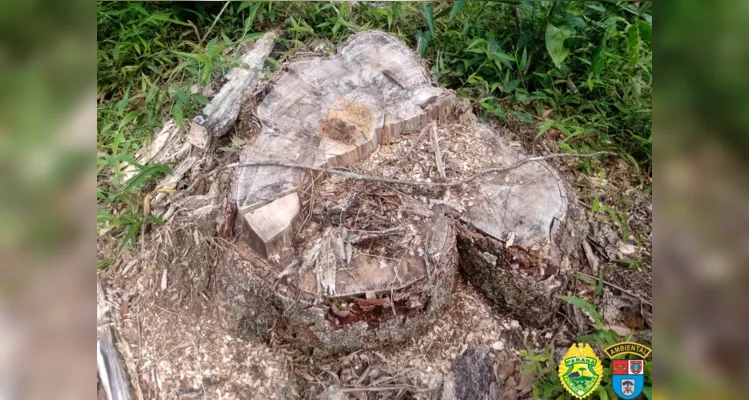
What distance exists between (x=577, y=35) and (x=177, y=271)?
3.66 feet

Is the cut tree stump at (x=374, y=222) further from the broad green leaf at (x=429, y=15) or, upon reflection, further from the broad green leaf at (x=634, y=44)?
the broad green leaf at (x=634, y=44)

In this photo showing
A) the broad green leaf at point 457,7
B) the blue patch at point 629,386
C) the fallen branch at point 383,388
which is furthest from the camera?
the broad green leaf at point 457,7

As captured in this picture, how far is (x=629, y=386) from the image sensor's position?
939mm

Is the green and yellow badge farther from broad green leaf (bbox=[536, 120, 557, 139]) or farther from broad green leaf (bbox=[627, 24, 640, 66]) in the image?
broad green leaf (bbox=[627, 24, 640, 66])

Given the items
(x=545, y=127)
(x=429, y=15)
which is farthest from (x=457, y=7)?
(x=545, y=127)

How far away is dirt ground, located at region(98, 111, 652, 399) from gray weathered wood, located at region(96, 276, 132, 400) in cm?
2

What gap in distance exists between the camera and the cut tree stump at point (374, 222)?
38.1 inches

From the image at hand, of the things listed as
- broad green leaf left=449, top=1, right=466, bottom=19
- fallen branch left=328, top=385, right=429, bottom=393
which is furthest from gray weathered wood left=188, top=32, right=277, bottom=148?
fallen branch left=328, top=385, right=429, bottom=393

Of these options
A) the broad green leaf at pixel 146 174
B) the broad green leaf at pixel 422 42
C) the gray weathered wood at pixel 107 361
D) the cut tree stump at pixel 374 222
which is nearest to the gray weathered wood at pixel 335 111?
the cut tree stump at pixel 374 222

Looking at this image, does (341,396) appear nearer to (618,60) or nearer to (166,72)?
(166,72)

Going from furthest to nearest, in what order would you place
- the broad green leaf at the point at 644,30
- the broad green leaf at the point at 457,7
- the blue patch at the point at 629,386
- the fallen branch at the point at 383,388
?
the broad green leaf at the point at 457,7 → the broad green leaf at the point at 644,30 → the fallen branch at the point at 383,388 → the blue patch at the point at 629,386

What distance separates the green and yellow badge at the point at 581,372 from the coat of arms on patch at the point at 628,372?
1.1 inches

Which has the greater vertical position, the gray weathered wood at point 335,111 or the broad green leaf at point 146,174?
the gray weathered wood at point 335,111
